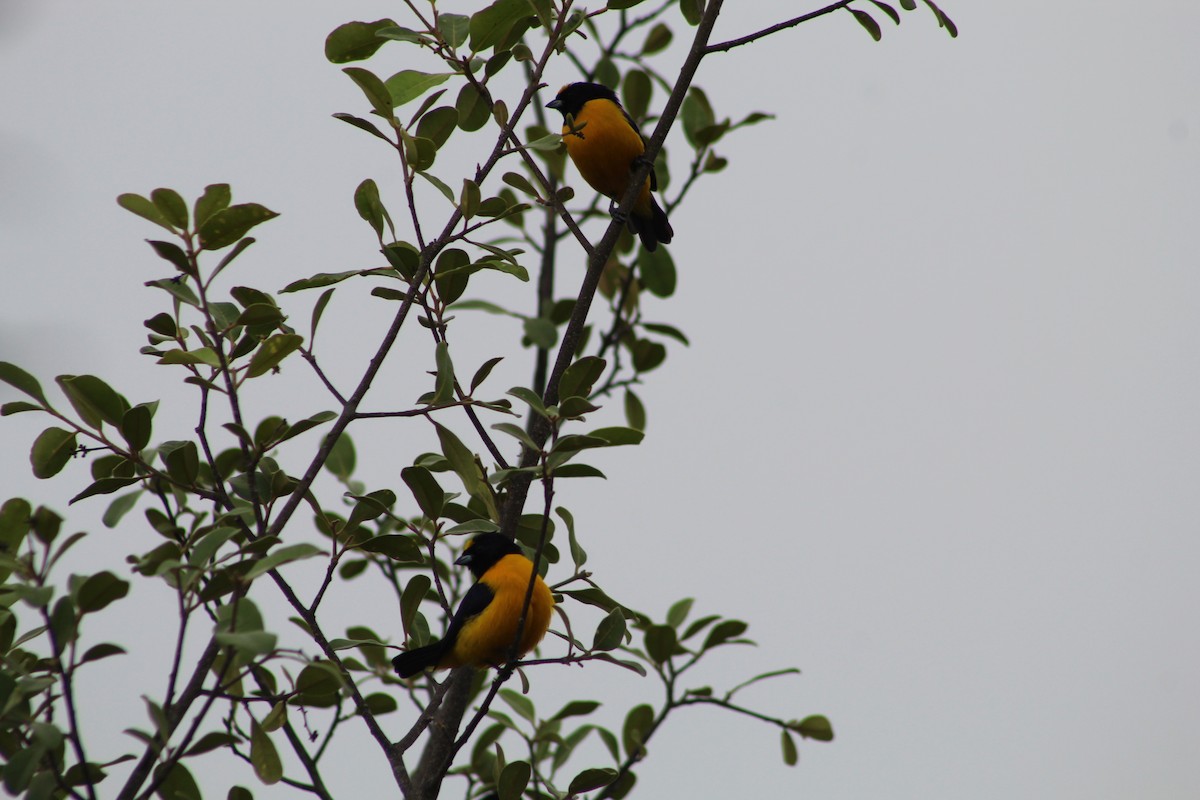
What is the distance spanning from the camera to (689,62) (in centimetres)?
204

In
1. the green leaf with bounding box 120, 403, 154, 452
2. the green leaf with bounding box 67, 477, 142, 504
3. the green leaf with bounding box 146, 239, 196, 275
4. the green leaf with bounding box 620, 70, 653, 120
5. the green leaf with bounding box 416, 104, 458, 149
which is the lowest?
the green leaf with bounding box 67, 477, 142, 504

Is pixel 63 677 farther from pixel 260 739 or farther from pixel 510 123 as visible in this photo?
pixel 510 123

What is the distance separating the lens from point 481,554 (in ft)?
9.00

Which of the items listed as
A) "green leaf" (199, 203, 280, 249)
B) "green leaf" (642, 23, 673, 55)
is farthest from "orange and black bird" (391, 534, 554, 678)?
"green leaf" (642, 23, 673, 55)

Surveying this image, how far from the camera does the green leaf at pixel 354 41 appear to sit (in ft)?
6.42

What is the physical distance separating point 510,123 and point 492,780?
1.86 m

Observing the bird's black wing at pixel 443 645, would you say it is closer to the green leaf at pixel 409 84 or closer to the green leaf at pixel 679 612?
the green leaf at pixel 679 612

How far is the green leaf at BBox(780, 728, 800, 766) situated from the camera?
310cm

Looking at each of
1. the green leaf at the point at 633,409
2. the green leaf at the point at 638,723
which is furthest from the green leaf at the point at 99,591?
the green leaf at the point at 633,409

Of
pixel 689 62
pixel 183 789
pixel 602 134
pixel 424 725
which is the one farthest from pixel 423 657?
pixel 602 134

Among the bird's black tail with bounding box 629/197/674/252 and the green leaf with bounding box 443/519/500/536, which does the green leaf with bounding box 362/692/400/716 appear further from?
the bird's black tail with bounding box 629/197/674/252

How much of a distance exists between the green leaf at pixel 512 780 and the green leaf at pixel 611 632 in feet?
0.98

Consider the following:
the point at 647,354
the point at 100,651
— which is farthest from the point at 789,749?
the point at 100,651

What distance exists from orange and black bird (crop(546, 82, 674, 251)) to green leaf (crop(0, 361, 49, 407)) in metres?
2.02
